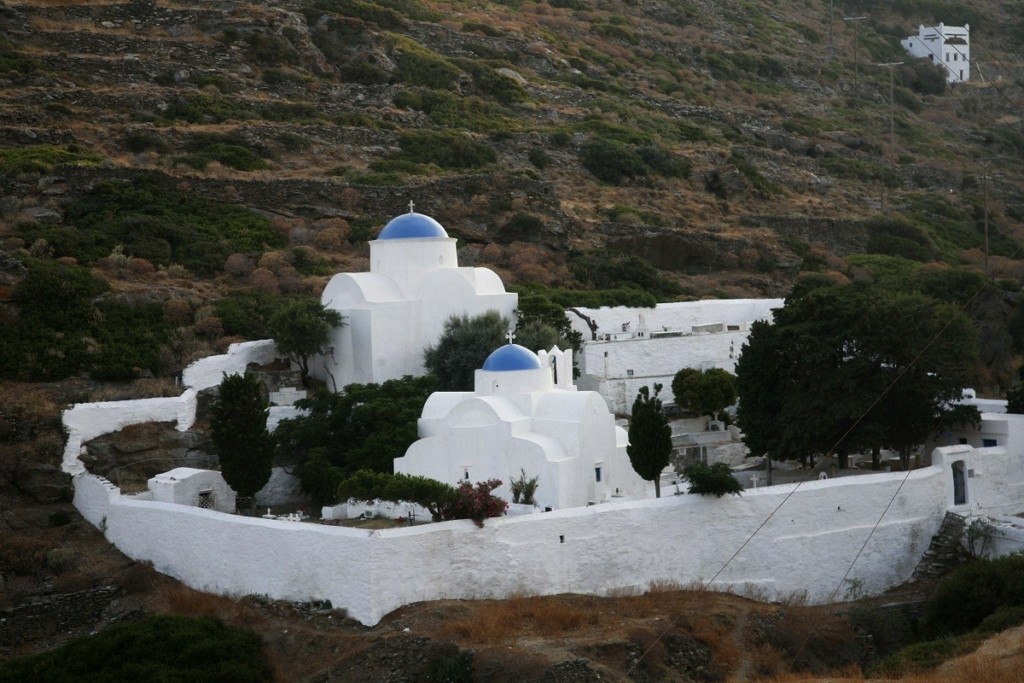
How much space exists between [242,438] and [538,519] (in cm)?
615

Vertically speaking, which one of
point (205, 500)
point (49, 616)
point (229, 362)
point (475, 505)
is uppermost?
point (229, 362)

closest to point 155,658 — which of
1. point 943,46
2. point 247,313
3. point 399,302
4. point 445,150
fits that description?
point 399,302

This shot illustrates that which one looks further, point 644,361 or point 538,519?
point 644,361

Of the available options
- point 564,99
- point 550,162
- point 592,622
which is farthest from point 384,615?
point 564,99

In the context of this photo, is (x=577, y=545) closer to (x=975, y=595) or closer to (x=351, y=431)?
(x=351, y=431)

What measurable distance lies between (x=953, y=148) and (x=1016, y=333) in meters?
34.2

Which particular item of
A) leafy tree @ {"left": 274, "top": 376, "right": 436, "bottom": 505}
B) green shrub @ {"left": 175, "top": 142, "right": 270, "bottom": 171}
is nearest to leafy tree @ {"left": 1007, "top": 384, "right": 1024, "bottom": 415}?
leafy tree @ {"left": 274, "top": 376, "right": 436, "bottom": 505}

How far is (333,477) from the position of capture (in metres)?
24.6

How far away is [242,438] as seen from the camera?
24.2 m

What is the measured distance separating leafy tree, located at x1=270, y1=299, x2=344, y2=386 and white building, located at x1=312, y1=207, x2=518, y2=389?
1.33ft

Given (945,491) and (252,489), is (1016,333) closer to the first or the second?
(945,491)

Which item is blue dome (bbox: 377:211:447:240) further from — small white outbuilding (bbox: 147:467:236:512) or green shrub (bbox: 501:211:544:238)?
green shrub (bbox: 501:211:544:238)

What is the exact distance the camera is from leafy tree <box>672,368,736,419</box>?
31.0 m

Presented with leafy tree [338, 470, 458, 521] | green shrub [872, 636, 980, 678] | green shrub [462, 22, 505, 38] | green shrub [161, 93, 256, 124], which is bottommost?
green shrub [872, 636, 980, 678]
